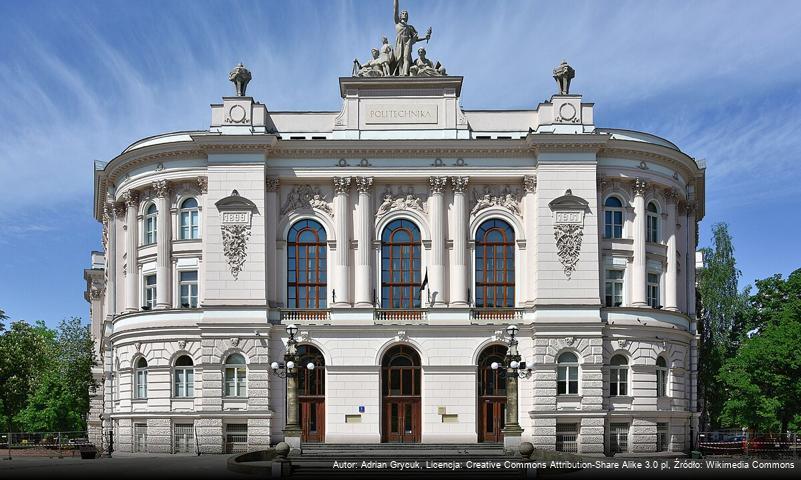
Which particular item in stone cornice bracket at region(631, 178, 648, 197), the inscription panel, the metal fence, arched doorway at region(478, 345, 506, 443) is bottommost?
the metal fence

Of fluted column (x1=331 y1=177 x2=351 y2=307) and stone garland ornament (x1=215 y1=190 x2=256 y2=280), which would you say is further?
fluted column (x1=331 y1=177 x2=351 y2=307)

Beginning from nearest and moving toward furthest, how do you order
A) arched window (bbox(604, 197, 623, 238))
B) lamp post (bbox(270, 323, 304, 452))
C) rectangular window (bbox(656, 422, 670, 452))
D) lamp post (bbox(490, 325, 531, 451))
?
1. lamp post (bbox(490, 325, 531, 451))
2. lamp post (bbox(270, 323, 304, 452))
3. rectangular window (bbox(656, 422, 670, 452))
4. arched window (bbox(604, 197, 623, 238))

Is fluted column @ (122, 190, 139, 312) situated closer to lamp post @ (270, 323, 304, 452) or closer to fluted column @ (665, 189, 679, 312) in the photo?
lamp post @ (270, 323, 304, 452)

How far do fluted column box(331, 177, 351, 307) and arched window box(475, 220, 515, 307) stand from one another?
6825mm

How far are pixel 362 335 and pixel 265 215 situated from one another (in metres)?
7.97

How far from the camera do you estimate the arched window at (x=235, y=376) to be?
56.1m

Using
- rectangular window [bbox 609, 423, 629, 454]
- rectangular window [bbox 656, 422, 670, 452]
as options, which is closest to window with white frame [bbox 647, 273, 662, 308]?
rectangular window [bbox 656, 422, 670, 452]

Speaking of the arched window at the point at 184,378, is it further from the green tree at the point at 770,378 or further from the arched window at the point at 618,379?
the green tree at the point at 770,378

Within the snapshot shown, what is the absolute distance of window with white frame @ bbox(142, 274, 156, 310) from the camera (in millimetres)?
58531

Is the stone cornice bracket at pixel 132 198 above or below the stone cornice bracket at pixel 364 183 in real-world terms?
below

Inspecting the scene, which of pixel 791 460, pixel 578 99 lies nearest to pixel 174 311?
pixel 578 99

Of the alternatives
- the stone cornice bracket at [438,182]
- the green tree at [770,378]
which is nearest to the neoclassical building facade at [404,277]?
the stone cornice bracket at [438,182]

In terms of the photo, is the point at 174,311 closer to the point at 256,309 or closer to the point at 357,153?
the point at 256,309

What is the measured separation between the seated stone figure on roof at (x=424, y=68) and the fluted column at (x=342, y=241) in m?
6.85
